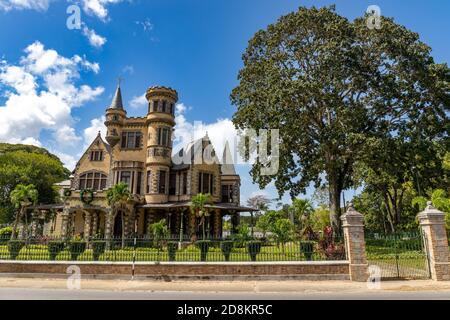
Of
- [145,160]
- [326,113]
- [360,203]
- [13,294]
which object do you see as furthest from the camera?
[360,203]

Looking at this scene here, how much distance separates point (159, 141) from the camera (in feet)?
111

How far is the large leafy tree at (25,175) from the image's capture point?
154ft

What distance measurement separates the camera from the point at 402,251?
559 inches

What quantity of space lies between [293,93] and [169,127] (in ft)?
54.8

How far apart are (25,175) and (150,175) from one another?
2584cm

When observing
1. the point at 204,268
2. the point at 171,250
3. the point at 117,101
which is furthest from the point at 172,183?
the point at 204,268

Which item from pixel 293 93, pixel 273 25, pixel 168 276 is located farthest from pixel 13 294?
pixel 273 25

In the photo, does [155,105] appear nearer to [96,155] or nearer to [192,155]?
[192,155]

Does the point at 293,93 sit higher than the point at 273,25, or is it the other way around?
the point at 273,25

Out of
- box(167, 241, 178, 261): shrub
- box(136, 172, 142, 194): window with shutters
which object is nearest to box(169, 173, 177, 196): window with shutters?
box(136, 172, 142, 194): window with shutters

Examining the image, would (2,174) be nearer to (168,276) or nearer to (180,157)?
(180,157)

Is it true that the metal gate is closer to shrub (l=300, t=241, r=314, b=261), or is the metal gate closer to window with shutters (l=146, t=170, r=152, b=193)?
shrub (l=300, t=241, r=314, b=261)

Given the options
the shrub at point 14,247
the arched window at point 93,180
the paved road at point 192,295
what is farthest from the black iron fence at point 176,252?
the arched window at point 93,180

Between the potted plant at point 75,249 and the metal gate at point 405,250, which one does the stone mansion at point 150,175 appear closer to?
the potted plant at point 75,249
